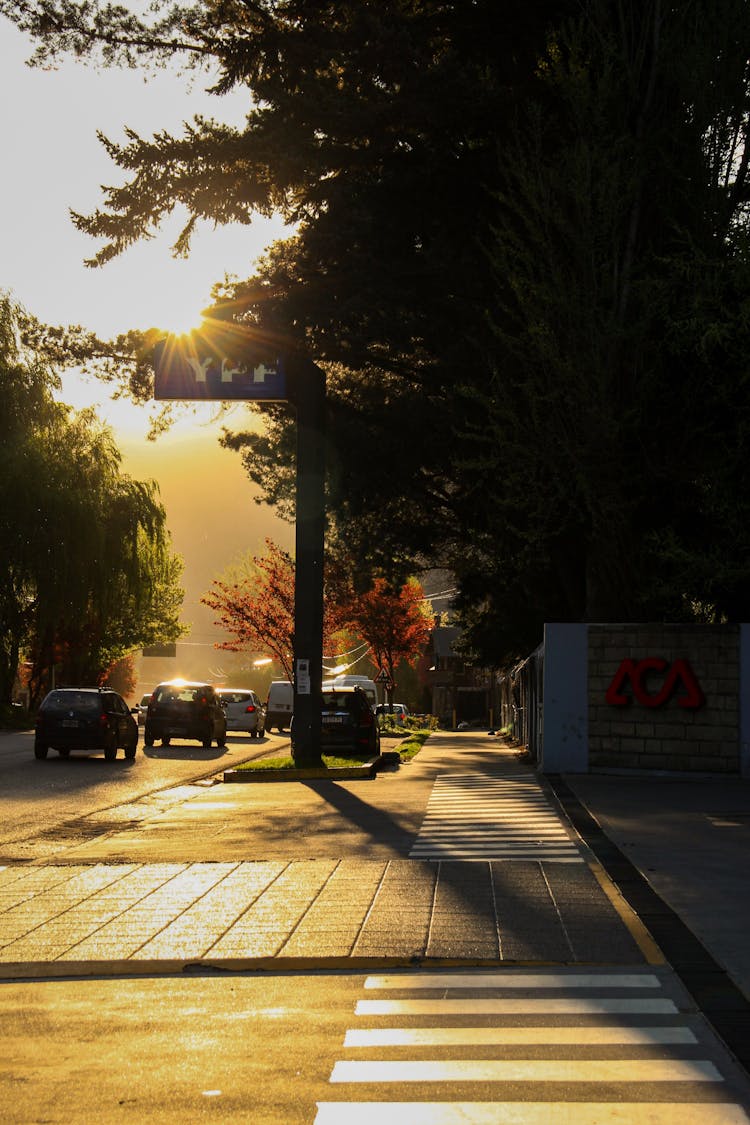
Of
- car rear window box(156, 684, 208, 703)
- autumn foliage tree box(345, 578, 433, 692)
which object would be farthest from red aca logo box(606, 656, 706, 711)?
autumn foliage tree box(345, 578, 433, 692)

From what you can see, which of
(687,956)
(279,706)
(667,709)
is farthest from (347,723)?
Answer: (279,706)

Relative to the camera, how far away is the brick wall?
21.8m

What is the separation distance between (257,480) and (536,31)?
1517cm

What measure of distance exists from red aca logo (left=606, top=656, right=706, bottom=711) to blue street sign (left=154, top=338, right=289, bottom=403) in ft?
26.4

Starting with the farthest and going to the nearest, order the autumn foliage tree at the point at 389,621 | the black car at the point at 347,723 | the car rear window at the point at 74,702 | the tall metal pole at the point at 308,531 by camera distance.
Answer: the autumn foliage tree at the point at 389,621 → the black car at the point at 347,723 → the car rear window at the point at 74,702 → the tall metal pole at the point at 308,531

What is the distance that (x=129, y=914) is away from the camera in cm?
985

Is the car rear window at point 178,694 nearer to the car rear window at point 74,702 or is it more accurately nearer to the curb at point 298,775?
the car rear window at point 74,702

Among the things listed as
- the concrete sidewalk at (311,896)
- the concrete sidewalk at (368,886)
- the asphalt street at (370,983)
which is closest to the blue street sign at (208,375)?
the concrete sidewalk at (368,886)

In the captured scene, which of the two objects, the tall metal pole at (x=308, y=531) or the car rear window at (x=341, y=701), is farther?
the car rear window at (x=341, y=701)

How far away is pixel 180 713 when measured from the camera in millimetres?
39375

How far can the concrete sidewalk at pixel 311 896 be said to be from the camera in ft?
27.6

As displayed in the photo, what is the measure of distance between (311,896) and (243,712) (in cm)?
4063

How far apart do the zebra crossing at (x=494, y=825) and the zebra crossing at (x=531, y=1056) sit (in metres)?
5.08

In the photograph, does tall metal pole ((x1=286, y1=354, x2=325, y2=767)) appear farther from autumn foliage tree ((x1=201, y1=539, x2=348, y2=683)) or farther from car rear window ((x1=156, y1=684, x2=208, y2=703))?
autumn foliage tree ((x1=201, y1=539, x2=348, y2=683))
